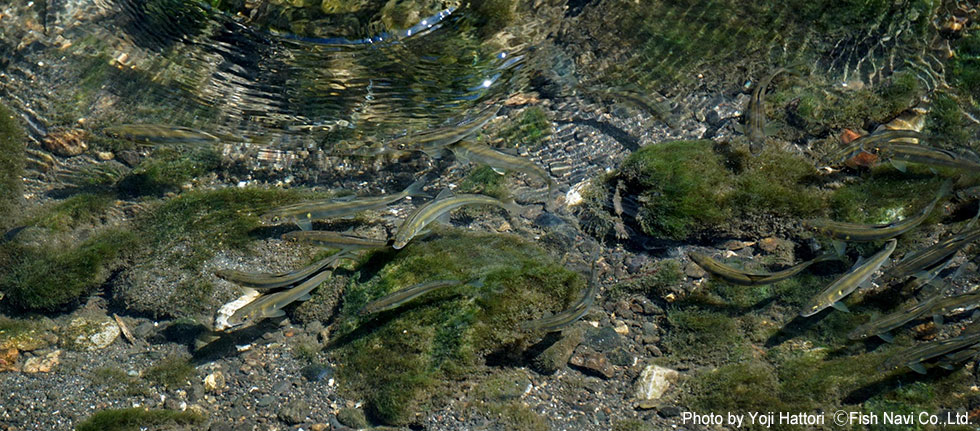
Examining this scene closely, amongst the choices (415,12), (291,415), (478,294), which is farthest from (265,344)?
(415,12)

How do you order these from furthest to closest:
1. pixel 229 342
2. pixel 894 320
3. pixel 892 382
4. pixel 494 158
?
1. pixel 494 158
2. pixel 229 342
3. pixel 894 320
4. pixel 892 382

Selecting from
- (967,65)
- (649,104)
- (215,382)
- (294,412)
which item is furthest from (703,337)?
(967,65)

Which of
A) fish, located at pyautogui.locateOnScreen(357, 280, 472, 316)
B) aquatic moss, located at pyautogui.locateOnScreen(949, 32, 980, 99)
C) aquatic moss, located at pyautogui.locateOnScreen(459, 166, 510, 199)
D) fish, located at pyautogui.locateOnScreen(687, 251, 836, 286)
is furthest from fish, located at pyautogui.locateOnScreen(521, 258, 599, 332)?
aquatic moss, located at pyautogui.locateOnScreen(949, 32, 980, 99)

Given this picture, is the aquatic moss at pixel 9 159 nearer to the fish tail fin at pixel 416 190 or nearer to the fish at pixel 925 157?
the fish tail fin at pixel 416 190

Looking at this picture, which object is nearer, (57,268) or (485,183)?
(57,268)

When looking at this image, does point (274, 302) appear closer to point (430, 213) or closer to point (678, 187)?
point (430, 213)

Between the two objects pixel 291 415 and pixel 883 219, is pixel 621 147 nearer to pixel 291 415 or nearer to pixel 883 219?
pixel 883 219
